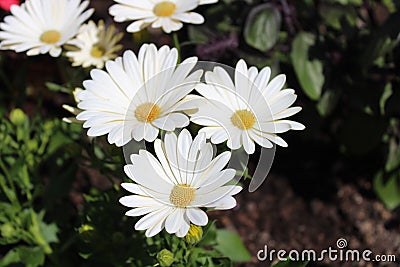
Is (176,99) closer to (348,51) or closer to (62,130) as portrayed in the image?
(62,130)

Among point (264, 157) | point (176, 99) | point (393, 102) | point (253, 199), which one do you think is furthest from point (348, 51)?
point (176, 99)

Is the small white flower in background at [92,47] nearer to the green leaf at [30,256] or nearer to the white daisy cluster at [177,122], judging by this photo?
the white daisy cluster at [177,122]

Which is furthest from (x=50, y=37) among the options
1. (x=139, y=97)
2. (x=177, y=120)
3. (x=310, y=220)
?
(x=310, y=220)

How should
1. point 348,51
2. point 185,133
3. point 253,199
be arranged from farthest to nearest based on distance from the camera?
point 253,199, point 348,51, point 185,133

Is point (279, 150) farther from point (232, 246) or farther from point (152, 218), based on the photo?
point (152, 218)

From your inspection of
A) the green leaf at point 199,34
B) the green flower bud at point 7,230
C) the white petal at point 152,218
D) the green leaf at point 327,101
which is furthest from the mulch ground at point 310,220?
the white petal at point 152,218

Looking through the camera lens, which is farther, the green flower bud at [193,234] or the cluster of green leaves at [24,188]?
the cluster of green leaves at [24,188]
